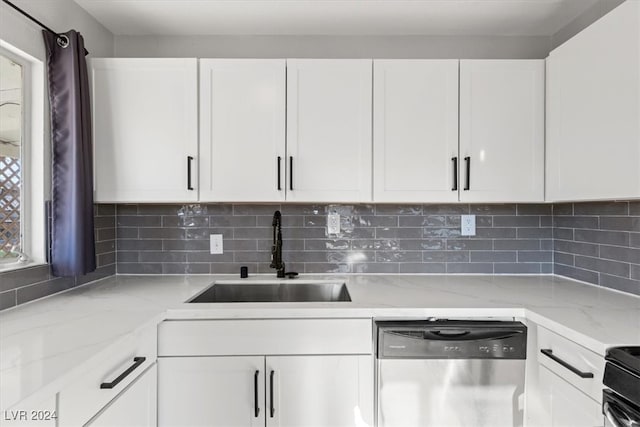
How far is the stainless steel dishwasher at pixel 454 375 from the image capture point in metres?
1.54

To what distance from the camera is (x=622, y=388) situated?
105 cm

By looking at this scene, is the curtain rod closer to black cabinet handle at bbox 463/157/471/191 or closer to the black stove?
black cabinet handle at bbox 463/157/471/191

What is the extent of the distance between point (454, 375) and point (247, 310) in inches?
35.9

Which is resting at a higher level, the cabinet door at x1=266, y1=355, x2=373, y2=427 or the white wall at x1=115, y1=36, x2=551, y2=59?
the white wall at x1=115, y1=36, x2=551, y2=59

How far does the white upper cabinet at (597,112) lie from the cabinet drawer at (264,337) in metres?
1.17

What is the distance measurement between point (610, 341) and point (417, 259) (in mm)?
1194

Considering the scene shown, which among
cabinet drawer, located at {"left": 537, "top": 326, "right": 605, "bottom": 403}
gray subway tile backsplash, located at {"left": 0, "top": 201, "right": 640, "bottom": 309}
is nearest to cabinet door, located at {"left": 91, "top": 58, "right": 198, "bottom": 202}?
gray subway tile backsplash, located at {"left": 0, "top": 201, "right": 640, "bottom": 309}

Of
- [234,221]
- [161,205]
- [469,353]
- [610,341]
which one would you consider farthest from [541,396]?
[161,205]

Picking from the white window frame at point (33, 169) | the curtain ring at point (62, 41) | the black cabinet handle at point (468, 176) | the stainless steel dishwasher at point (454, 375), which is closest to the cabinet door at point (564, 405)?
the stainless steel dishwasher at point (454, 375)

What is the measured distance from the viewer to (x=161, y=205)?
229 centimetres

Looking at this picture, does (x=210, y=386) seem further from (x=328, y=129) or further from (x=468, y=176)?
(x=468, y=176)

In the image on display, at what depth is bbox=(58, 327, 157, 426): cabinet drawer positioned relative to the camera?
1026mm

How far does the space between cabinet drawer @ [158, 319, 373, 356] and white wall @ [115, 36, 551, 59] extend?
5.29 ft

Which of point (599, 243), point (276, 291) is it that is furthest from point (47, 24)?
point (599, 243)
